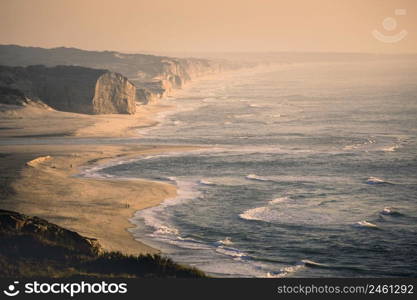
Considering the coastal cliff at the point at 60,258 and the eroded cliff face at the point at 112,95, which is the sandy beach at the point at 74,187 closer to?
the coastal cliff at the point at 60,258

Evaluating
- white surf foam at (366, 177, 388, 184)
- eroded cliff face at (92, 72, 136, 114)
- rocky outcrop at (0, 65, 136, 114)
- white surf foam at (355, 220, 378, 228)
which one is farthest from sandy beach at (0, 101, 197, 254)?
eroded cliff face at (92, 72, 136, 114)

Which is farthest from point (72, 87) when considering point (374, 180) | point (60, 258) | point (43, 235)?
point (60, 258)

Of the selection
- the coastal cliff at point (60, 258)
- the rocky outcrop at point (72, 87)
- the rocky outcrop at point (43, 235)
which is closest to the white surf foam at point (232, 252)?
the coastal cliff at point (60, 258)

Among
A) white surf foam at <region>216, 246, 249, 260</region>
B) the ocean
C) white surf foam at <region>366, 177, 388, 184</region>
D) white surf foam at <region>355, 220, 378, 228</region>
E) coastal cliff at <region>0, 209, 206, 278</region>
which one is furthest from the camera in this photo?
white surf foam at <region>366, 177, 388, 184</region>

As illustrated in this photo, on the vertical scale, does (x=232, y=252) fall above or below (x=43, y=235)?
below

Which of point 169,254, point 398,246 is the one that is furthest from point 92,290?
point 398,246

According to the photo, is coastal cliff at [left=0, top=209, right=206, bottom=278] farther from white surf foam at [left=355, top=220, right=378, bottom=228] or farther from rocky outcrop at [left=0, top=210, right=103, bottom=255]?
white surf foam at [left=355, top=220, right=378, bottom=228]

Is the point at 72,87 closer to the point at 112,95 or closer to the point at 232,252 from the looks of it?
the point at 112,95

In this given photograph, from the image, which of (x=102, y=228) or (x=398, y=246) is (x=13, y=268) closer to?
(x=102, y=228)
